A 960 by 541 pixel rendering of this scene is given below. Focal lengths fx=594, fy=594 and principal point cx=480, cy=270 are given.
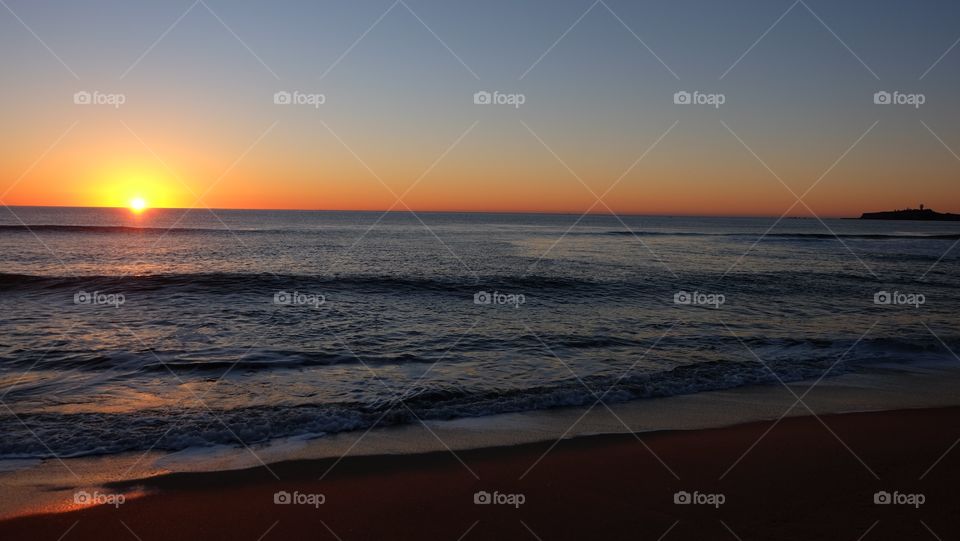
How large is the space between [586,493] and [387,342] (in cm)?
833

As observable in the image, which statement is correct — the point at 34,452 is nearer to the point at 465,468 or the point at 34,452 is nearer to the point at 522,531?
the point at 465,468

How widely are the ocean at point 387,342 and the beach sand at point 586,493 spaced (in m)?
1.66

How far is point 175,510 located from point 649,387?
7.18m

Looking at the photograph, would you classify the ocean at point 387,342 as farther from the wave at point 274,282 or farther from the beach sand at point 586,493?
the beach sand at point 586,493

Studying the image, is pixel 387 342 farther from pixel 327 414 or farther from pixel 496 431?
pixel 496 431

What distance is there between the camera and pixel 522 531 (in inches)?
196

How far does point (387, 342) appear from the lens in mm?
13438

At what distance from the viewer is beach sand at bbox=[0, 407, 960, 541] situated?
4992mm

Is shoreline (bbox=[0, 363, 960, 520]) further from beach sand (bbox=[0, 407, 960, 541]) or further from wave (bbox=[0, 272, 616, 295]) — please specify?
wave (bbox=[0, 272, 616, 295])

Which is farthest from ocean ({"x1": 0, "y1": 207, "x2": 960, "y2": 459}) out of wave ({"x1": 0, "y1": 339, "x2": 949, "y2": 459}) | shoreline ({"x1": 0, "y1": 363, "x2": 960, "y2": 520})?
shoreline ({"x1": 0, "y1": 363, "x2": 960, "y2": 520})

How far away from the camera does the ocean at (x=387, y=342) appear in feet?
27.6

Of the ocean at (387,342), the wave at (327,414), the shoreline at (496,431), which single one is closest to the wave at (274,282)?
the ocean at (387,342)

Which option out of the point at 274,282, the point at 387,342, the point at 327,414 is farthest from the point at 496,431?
the point at 274,282

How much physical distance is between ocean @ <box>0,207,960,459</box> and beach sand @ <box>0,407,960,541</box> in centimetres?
166
